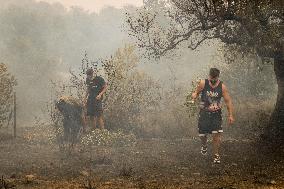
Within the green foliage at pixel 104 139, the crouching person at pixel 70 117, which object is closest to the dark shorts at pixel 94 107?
the crouching person at pixel 70 117

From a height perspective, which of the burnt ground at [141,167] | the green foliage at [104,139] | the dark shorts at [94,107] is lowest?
the burnt ground at [141,167]

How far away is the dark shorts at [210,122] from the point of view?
33.6ft

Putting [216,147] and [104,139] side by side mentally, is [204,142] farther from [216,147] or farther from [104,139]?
[104,139]

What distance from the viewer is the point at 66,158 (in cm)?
1114

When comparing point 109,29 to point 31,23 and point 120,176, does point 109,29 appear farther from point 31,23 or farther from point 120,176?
point 120,176

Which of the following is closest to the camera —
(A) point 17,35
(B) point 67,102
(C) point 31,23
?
(B) point 67,102

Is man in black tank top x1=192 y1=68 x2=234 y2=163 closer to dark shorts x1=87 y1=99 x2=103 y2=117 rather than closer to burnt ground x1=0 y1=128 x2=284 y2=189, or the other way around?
burnt ground x1=0 y1=128 x2=284 y2=189

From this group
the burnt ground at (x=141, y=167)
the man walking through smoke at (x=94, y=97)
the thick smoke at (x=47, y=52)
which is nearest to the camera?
the burnt ground at (x=141, y=167)

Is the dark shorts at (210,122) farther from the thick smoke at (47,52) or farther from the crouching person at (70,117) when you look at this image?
the thick smoke at (47,52)

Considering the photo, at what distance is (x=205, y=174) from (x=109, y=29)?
6591 cm

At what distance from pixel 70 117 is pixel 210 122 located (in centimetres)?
574

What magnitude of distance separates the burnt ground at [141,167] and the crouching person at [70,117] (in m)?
0.90

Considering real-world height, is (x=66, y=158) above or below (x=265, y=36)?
below

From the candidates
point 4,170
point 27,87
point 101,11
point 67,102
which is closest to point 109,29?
point 101,11
